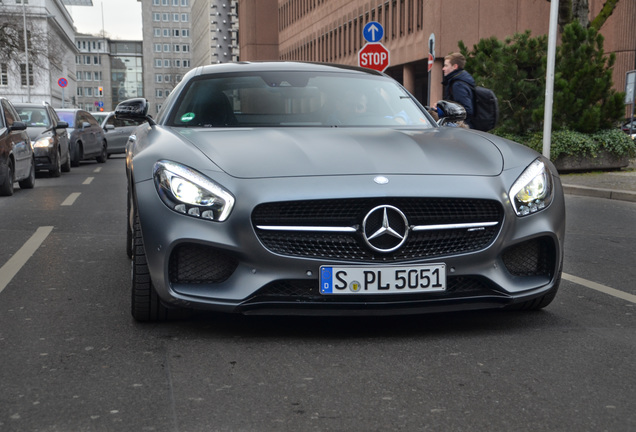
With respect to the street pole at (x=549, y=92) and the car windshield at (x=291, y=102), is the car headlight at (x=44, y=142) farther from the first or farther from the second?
the car windshield at (x=291, y=102)

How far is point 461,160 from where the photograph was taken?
14.8ft

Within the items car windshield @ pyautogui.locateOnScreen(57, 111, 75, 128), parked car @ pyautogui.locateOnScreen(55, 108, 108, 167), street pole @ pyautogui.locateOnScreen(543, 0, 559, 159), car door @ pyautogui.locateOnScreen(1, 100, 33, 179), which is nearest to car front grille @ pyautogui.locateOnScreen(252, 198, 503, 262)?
car door @ pyautogui.locateOnScreen(1, 100, 33, 179)

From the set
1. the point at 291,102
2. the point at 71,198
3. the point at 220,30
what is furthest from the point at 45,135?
the point at 220,30

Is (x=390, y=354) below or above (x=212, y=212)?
below

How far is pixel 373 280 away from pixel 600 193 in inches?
419

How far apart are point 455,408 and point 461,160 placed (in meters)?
1.59

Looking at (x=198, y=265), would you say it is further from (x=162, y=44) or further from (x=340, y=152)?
(x=162, y=44)

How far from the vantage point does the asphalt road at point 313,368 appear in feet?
10.3

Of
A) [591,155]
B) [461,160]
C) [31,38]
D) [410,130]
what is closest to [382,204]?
[461,160]

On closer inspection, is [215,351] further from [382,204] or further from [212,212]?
[382,204]

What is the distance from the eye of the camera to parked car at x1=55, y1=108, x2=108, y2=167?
77.1ft

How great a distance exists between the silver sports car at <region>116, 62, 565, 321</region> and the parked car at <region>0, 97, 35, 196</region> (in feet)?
32.4

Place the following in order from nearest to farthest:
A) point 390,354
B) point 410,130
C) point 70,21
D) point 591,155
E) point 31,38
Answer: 1. point 390,354
2. point 410,130
3. point 591,155
4. point 31,38
5. point 70,21

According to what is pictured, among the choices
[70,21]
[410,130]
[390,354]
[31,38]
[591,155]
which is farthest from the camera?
[70,21]
